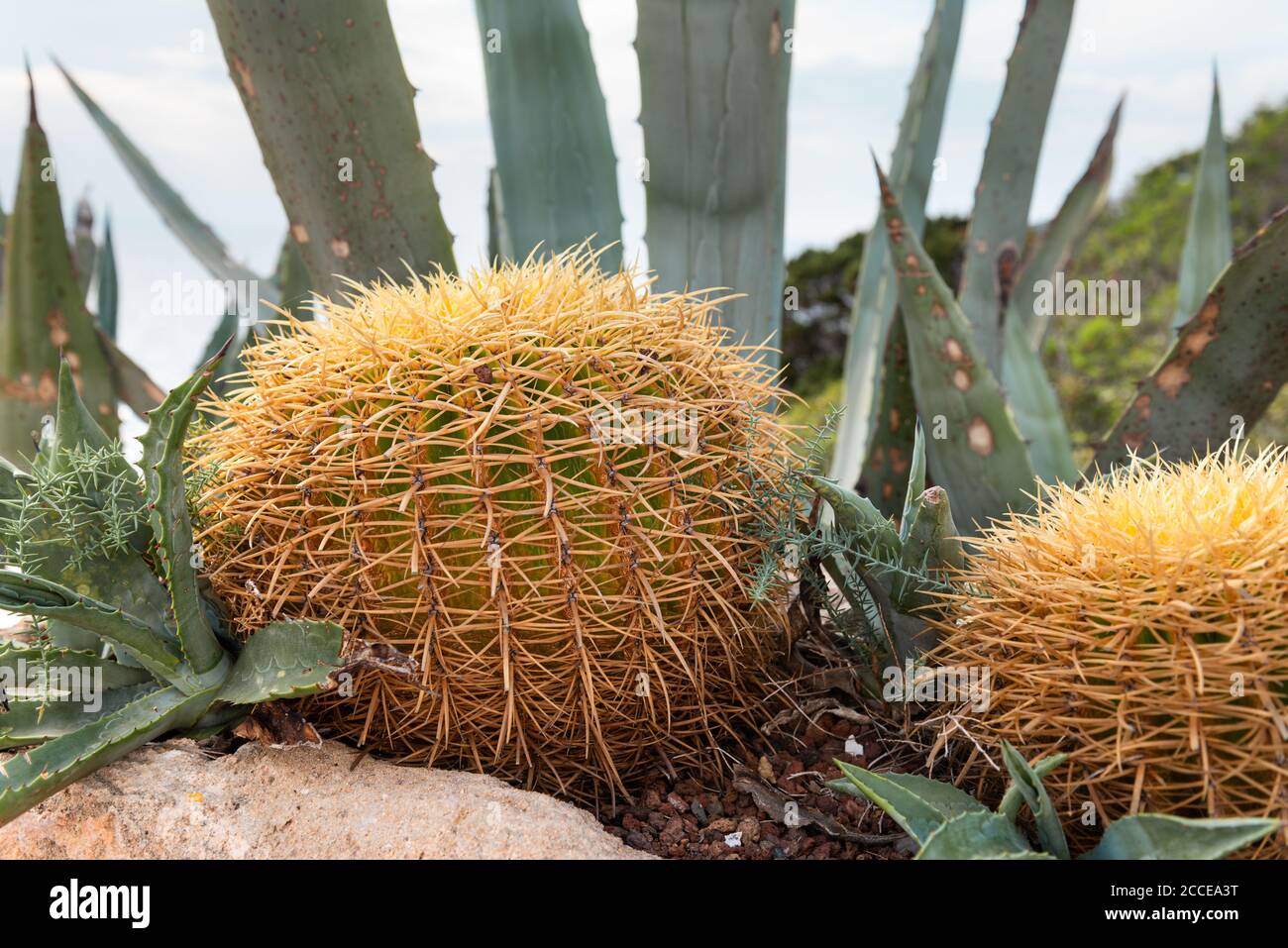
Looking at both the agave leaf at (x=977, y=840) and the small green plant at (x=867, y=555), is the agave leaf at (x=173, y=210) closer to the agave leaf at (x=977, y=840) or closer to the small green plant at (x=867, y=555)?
the small green plant at (x=867, y=555)

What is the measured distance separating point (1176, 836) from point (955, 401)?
1229 mm

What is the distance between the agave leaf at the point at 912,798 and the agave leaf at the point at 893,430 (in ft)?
3.83

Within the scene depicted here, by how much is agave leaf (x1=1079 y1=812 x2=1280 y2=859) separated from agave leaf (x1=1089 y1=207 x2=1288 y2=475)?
1070mm

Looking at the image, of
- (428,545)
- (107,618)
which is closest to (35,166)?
(107,618)

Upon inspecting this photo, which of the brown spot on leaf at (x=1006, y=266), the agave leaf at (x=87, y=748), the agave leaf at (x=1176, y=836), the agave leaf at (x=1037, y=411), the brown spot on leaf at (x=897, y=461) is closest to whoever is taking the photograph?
the agave leaf at (x=1176, y=836)

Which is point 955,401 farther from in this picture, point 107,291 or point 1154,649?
point 107,291

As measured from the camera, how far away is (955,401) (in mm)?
2176

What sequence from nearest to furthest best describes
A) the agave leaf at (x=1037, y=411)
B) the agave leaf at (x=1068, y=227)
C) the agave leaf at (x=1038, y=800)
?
the agave leaf at (x=1038, y=800), the agave leaf at (x=1037, y=411), the agave leaf at (x=1068, y=227)

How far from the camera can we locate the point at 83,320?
9.78 feet

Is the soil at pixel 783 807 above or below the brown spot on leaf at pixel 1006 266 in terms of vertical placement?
below

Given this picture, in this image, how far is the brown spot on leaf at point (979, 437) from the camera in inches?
86.1

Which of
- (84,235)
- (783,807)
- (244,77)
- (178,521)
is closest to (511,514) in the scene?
(178,521)

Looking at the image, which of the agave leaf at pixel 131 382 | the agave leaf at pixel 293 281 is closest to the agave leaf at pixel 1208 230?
the agave leaf at pixel 293 281

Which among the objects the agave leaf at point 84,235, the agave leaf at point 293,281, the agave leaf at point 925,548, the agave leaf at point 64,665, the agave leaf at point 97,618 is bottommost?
the agave leaf at point 64,665
